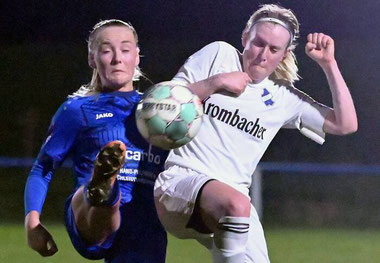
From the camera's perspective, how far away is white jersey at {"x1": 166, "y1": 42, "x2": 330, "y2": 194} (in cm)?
304

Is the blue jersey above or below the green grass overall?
above

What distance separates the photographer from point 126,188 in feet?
9.90

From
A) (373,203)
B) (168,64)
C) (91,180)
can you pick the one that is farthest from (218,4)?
(91,180)

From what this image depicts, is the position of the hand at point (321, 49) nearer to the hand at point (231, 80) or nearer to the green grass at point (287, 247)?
the hand at point (231, 80)

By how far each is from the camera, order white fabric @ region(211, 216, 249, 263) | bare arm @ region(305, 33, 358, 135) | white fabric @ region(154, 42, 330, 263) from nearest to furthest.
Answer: white fabric @ region(211, 216, 249, 263) < white fabric @ region(154, 42, 330, 263) < bare arm @ region(305, 33, 358, 135)

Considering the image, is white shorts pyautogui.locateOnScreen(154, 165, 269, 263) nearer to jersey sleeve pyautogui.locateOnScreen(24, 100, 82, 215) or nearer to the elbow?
jersey sleeve pyautogui.locateOnScreen(24, 100, 82, 215)

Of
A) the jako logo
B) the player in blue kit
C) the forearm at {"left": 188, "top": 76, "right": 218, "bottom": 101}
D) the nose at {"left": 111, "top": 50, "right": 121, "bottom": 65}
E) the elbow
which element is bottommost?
the player in blue kit

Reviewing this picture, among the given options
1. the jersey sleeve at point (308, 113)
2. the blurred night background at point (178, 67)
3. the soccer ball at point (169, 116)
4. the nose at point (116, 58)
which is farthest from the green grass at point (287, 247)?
the soccer ball at point (169, 116)

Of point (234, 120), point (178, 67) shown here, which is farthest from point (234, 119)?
point (178, 67)

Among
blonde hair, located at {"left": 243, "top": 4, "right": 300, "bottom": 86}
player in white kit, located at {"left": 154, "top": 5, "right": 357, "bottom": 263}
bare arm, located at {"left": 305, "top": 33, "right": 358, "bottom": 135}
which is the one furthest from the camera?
blonde hair, located at {"left": 243, "top": 4, "right": 300, "bottom": 86}

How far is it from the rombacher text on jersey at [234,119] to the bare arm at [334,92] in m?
0.26

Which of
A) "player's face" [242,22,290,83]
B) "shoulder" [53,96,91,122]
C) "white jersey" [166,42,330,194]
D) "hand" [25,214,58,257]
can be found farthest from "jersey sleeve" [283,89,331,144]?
"hand" [25,214,58,257]

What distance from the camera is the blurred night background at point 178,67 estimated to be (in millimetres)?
5301

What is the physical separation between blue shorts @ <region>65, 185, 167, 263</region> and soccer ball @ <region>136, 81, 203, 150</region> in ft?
0.75
